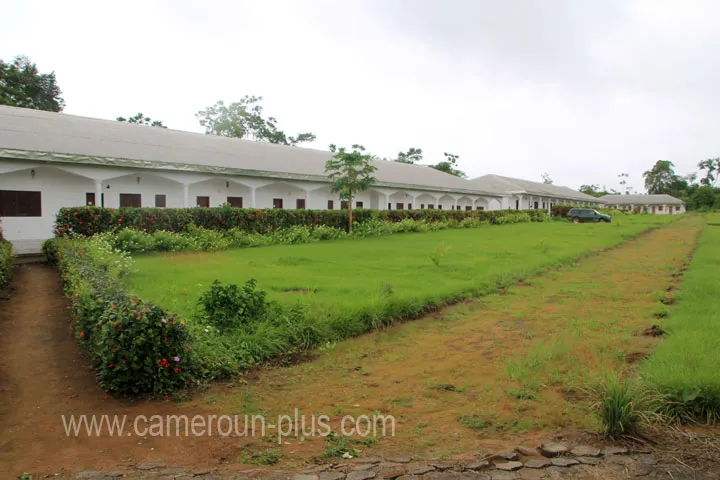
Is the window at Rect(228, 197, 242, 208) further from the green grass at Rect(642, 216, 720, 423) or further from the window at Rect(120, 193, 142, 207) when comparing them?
the green grass at Rect(642, 216, 720, 423)

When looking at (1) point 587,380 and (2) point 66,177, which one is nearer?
(1) point 587,380

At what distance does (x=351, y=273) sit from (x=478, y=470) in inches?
319

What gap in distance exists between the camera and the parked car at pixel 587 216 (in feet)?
142

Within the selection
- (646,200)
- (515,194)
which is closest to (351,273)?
(515,194)

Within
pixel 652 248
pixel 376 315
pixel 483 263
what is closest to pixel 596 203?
pixel 652 248

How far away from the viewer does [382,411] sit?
15.4ft

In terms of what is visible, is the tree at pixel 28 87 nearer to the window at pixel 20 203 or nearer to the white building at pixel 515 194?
the window at pixel 20 203

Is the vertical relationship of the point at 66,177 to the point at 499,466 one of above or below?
above

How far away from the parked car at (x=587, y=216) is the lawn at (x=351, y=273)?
27.6 m

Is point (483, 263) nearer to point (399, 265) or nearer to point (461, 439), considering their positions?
point (399, 265)

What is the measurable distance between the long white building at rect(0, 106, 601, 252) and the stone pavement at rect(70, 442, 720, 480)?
15310 millimetres

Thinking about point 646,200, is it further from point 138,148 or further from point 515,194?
point 138,148

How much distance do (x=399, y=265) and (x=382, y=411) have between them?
27.5ft

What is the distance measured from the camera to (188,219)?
17344mm
